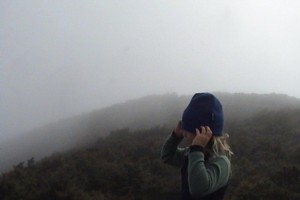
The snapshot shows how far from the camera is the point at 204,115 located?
8.03 feet

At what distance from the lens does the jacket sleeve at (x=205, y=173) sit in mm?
2236

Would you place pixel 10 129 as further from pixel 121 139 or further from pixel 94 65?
pixel 121 139

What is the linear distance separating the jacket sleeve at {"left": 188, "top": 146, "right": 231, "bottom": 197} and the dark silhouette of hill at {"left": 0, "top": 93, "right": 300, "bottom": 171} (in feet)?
50.7

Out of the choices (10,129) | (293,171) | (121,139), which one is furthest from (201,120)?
(10,129)

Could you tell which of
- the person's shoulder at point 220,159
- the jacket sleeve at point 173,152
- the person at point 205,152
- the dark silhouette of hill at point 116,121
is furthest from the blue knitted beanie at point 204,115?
the dark silhouette of hill at point 116,121

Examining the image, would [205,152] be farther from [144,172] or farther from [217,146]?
[144,172]

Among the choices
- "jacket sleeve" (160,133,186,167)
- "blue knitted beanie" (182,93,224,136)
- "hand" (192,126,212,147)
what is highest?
"blue knitted beanie" (182,93,224,136)

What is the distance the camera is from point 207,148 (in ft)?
7.97

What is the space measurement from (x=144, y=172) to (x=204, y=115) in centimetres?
832

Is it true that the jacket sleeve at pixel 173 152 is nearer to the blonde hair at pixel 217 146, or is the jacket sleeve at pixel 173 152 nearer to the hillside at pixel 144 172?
the blonde hair at pixel 217 146

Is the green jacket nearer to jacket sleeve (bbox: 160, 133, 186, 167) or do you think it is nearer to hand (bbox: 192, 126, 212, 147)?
hand (bbox: 192, 126, 212, 147)

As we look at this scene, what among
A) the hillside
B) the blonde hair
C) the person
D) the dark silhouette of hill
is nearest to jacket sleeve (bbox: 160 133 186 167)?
the person

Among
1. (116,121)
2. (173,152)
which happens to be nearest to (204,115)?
(173,152)

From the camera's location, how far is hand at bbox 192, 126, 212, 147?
7.65 feet
